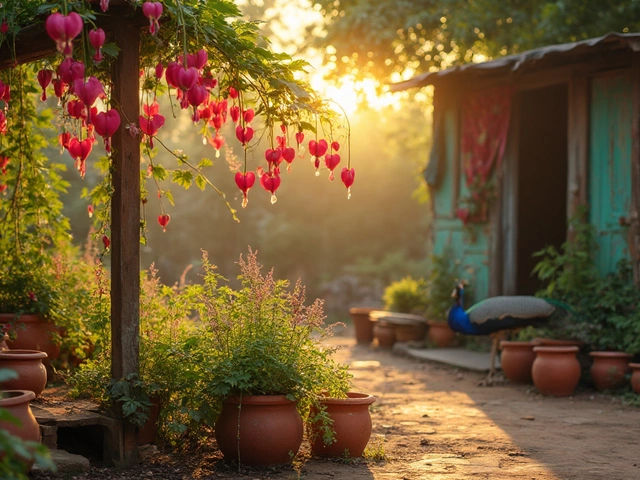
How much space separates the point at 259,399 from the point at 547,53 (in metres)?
5.67

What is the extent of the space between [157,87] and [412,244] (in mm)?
19383

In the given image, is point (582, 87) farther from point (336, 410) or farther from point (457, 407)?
point (336, 410)

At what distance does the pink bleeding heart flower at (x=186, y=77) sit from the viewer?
368 cm

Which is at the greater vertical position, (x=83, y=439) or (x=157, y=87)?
(x=157, y=87)

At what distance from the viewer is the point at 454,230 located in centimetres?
1144

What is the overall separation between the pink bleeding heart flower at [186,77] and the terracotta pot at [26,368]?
215cm

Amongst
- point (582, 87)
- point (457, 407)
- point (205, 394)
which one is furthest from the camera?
point (582, 87)

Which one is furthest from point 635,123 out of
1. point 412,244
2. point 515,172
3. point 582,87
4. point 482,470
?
point 412,244

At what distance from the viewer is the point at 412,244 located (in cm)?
2420

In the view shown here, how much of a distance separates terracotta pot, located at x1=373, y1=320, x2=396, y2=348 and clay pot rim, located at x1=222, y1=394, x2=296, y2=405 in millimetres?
7413

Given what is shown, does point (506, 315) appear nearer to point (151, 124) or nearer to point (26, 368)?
point (151, 124)

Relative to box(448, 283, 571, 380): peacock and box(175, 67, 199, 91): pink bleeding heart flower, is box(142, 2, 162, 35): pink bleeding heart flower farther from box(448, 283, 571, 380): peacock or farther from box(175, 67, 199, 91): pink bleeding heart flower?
box(448, 283, 571, 380): peacock

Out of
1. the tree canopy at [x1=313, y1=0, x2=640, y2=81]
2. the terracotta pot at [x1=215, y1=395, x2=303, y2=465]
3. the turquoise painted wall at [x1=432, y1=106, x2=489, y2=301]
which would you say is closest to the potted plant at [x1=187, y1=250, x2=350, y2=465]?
the terracotta pot at [x1=215, y1=395, x2=303, y2=465]

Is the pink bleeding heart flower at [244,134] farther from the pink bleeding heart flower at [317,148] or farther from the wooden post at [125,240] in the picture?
the wooden post at [125,240]
